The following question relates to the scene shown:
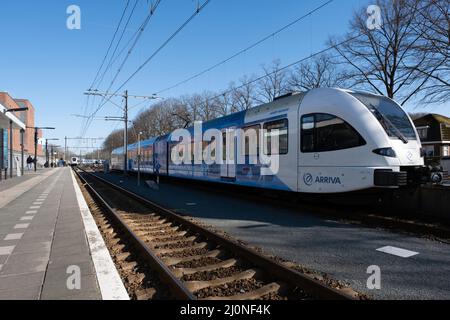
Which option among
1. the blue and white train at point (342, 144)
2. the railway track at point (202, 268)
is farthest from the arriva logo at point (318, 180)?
the railway track at point (202, 268)

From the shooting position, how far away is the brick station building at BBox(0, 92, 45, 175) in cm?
2937

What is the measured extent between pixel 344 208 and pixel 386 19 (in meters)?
18.2

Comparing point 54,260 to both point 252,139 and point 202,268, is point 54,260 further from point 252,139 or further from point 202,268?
point 252,139

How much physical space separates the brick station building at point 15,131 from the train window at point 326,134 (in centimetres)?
2220

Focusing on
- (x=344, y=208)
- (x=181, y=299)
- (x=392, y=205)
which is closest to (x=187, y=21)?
(x=344, y=208)

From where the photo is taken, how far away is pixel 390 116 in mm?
9375

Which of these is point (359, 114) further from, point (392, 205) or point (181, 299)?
point (181, 299)

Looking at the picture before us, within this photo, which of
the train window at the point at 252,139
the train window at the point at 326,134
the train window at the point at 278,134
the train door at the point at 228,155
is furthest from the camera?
the train door at the point at 228,155

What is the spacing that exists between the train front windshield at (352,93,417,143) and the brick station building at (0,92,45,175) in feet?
77.5

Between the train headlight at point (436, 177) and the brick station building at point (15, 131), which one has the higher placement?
the brick station building at point (15, 131)

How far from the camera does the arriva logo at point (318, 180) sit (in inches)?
363

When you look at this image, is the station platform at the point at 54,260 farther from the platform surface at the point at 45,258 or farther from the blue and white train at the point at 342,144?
the blue and white train at the point at 342,144
